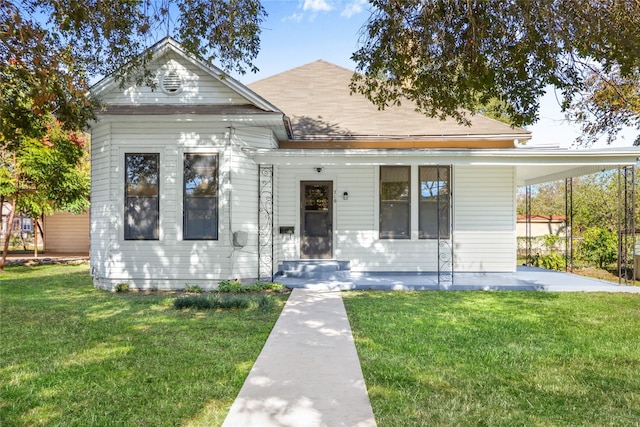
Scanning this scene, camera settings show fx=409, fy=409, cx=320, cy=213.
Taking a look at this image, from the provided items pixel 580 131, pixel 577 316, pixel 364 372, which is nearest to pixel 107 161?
pixel 364 372

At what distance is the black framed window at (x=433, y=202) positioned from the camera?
11141 millimetres

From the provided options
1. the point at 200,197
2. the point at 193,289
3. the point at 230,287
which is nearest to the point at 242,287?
the point at 230,287

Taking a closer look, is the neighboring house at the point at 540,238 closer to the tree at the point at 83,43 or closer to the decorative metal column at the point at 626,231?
the decorative metal column at the point at 626,231

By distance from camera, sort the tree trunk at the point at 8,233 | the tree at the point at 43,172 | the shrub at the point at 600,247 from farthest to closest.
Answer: the shrub at the point at 600,247 → the tree trunk at the point at 8,233 → the tree at the point at 43,172

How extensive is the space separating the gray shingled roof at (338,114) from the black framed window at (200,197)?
2.97m

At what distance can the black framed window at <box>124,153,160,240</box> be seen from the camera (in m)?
9.33

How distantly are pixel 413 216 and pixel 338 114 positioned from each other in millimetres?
3951

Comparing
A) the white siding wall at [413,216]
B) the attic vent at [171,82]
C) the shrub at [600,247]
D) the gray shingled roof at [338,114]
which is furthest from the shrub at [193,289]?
the shrub at [600,247]

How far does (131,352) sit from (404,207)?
26.4 ft

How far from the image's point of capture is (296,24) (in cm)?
941

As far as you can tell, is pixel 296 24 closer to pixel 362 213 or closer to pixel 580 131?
pixel 362 213

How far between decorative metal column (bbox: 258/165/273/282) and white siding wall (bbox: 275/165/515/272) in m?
0.81

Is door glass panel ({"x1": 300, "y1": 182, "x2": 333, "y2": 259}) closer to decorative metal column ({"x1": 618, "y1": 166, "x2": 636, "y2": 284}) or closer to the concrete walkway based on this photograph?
the concrete walkway

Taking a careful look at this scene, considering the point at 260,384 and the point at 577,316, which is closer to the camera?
the point at 260,384
